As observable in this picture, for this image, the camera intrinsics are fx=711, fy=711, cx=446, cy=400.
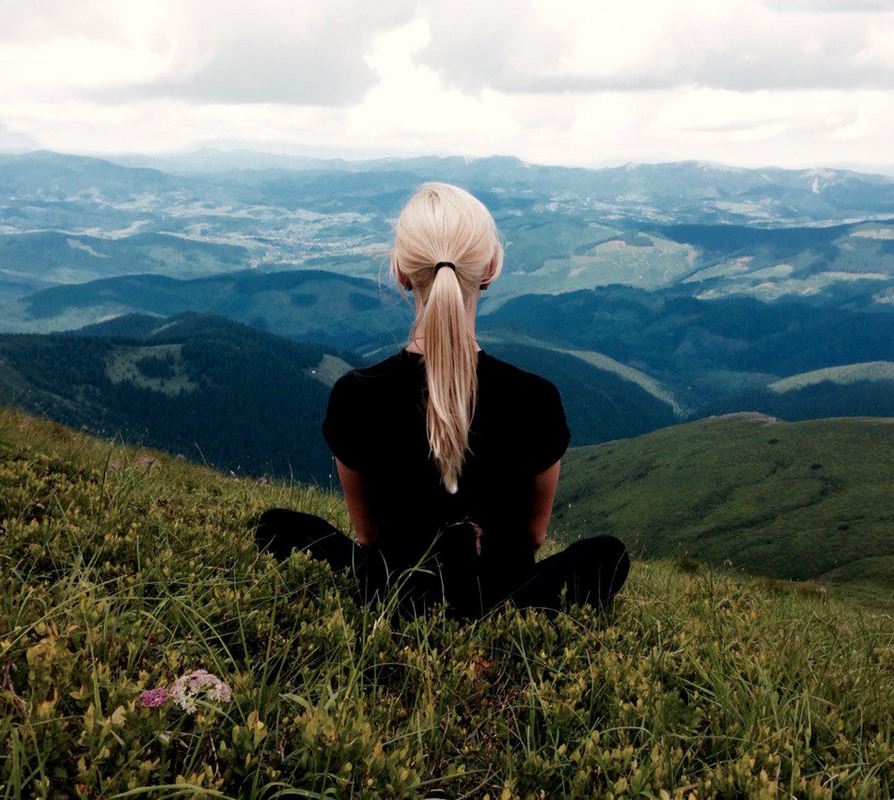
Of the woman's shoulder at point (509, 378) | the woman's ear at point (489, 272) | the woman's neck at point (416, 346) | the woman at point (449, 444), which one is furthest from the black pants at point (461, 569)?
the woman's ear at point (489, 272)

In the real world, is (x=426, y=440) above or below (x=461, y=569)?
above

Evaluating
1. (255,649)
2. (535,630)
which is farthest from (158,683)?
(535,630)

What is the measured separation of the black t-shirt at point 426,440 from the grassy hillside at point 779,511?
404 feet

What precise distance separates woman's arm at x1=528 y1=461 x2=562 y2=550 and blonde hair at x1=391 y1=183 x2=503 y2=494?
760 mm

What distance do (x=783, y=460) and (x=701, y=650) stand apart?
680 feet

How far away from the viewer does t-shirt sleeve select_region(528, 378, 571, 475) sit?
5129mm

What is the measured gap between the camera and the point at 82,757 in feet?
8.86

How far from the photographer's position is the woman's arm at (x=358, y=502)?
5.48m

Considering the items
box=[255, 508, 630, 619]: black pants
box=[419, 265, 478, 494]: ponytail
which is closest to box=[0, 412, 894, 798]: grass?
box=[255, 508, 630, 619]: black pants

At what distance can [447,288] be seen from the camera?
491cm

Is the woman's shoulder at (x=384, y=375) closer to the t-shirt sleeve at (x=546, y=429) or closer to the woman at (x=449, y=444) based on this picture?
the woman at (x=449, y=444)

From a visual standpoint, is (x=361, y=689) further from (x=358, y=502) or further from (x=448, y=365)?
(x=448, y=365)

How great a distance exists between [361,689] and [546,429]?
220cm

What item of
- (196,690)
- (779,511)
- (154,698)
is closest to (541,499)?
(196,690)
